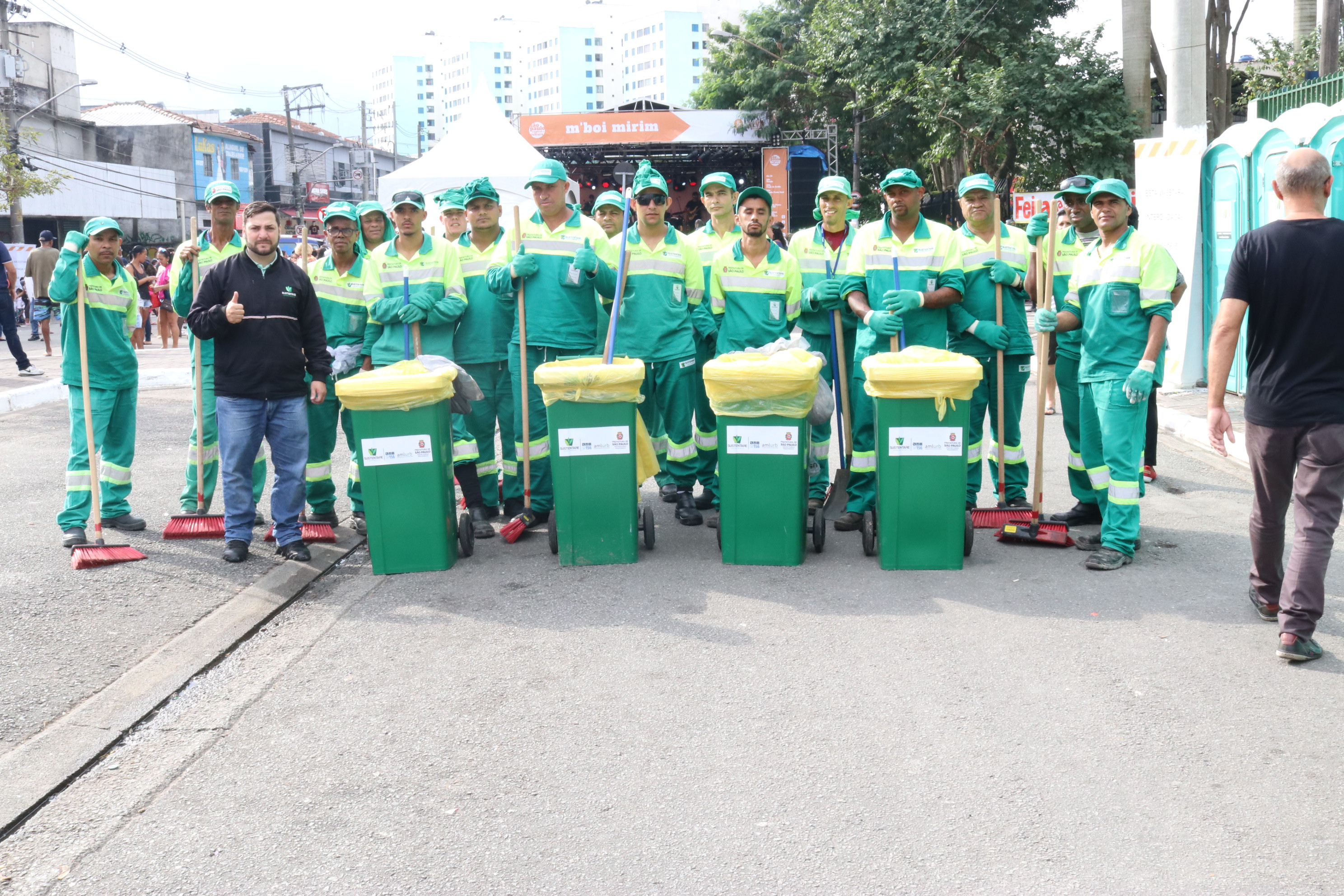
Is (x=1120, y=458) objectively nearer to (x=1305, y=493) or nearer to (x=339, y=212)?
(x=1305, y=493)

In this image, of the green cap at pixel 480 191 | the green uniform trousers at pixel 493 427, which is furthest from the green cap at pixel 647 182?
the green uniform trousers at pixel 493 427

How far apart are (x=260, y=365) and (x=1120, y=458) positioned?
463cm

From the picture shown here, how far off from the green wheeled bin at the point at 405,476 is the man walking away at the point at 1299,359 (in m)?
3.76

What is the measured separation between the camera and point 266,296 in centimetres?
658

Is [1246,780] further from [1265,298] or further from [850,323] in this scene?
[850,323]

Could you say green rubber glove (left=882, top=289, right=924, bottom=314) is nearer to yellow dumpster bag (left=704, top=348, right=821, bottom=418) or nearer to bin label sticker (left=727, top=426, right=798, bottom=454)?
yellow dumpster bag (left=704, top=348, right=821, bottom=418)

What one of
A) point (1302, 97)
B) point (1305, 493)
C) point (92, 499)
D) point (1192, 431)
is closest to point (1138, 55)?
point (1302, 97)

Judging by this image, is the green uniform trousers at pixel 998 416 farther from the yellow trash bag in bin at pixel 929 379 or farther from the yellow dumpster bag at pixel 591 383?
the yellow dumpster bag at pixel 591 383

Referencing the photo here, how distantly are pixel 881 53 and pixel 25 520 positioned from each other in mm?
22826

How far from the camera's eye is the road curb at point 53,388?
524 inches

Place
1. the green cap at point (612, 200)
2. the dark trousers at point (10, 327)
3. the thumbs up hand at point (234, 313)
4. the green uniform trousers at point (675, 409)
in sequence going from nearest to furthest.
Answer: the thumbs up hand at point (234, 313) → the green uniform trousers at point (675, 409) → the green cap at point (612, 200) → the dark trousers at point (10, 327)

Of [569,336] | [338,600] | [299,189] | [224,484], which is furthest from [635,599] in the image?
[299,189]

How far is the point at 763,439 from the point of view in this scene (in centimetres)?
627

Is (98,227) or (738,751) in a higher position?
(98,227)
